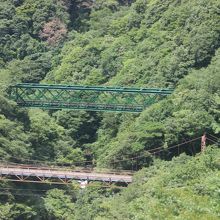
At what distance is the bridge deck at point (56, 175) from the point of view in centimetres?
3997

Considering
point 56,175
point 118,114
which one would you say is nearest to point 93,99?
point 118,114

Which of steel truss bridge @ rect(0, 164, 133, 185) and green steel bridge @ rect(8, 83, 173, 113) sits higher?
green steel bridge @ rect(8, 83, 173, 113)

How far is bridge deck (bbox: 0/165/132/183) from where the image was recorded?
40.0m

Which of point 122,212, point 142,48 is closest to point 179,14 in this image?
point 142,48

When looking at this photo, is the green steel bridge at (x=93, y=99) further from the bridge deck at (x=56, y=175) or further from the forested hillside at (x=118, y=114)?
the bridge deck at (x=56, y=175)

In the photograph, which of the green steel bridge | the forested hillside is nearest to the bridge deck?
the forested hillside

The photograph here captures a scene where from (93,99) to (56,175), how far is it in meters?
17.4

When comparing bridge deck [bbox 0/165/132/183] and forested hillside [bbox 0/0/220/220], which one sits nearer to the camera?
forested hillside [bbox 0/0/220/220]

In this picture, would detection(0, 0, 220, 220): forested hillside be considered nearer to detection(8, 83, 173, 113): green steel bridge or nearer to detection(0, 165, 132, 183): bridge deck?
detection(0, 165, 132, 183): bridge deck

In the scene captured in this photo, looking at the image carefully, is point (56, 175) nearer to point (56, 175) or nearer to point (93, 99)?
point (56, 175)

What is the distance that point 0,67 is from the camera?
2808 inches

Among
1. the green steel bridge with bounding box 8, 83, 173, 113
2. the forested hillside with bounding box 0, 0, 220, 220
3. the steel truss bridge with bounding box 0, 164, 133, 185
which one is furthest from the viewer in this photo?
the green steel bridge with bounding box 8, 83, 173, 113

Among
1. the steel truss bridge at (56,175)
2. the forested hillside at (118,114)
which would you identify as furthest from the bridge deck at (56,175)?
the forested hillside at (118,114)

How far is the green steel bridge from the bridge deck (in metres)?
12.2
